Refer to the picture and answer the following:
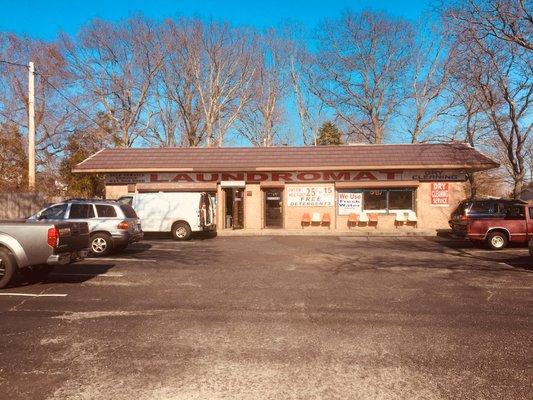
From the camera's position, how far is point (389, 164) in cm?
2192

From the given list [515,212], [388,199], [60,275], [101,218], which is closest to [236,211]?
[388,199]

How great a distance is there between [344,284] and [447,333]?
10.7ft

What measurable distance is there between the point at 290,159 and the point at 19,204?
1334 cm

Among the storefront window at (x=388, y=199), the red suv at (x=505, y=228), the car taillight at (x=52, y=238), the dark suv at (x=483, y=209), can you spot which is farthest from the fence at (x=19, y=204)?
the dark suv at (x=483, y=209)

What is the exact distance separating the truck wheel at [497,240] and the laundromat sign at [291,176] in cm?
799

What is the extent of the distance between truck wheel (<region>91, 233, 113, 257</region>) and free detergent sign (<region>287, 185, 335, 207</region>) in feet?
38.2

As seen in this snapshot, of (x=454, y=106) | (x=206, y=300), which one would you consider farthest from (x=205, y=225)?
(x=454, y=106)

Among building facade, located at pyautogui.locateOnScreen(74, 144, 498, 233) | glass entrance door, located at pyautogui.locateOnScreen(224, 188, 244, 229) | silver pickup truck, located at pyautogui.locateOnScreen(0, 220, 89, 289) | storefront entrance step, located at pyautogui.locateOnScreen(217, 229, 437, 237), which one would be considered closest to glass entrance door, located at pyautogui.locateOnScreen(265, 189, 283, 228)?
building facade, located at pyautogui.locateOnScreen(74, 144, 498, 233)

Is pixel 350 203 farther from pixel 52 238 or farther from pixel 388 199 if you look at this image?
pixel 52 238

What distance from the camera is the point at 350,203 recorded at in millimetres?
22609

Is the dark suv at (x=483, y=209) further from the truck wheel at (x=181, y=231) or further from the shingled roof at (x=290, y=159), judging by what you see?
the truck wheel at (x=181, y=231)

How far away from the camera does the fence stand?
19.0m

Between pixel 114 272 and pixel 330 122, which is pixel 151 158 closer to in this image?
pixel 114 272

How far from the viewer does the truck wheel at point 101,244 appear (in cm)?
1300
